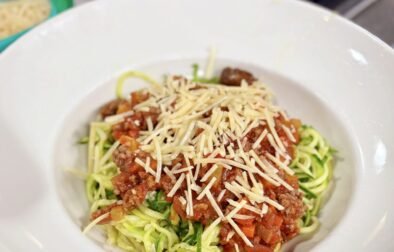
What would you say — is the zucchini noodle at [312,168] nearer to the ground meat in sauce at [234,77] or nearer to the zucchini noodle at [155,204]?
the zucchini noodle at [155,204]

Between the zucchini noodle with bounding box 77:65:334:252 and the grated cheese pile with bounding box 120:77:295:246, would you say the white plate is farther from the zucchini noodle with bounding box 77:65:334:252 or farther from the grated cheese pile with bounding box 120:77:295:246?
the grated cheese pile with bounding box 120:77:295:246

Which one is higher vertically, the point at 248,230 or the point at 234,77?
the point at 234,77

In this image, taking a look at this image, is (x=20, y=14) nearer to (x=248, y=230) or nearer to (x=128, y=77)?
(x=128, y=77)

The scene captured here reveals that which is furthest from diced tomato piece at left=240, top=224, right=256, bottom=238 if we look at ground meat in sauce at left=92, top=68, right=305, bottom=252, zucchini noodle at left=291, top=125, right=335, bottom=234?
zucchini noodle at left=291, top=125, right=335, bottom=234

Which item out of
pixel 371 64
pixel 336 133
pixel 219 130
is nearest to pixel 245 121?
pixel 219 130

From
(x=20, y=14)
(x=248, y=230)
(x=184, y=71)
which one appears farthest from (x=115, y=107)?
(x=20, y=14)

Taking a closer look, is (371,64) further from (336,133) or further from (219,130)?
(219,130)
